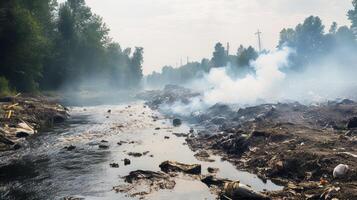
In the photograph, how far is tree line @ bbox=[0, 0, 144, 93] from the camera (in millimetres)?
56250

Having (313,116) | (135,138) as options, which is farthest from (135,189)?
(313,116)

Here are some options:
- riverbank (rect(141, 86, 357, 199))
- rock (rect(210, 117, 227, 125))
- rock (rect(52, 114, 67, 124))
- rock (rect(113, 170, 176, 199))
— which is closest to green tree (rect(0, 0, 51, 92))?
rock (rect(52, 114, 67, 124))

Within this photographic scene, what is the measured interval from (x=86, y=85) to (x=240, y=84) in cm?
6812

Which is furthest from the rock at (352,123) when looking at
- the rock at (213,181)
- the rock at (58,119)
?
the rock at (58,119)

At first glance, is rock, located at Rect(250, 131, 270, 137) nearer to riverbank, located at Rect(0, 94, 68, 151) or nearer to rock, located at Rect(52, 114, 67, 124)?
riverbank, located at Rect(0, 94, 68, 151)

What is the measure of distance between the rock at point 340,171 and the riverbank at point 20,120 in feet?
72.8

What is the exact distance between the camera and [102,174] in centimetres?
2131

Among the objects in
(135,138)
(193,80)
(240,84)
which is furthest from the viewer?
(193,80)

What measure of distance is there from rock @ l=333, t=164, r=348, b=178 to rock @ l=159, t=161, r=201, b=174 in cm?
753

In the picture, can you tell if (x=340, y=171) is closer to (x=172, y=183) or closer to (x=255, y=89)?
(x=172, y=183)

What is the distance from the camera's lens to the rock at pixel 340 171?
57.9ft

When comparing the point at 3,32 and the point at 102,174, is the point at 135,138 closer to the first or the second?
the point at 102,174

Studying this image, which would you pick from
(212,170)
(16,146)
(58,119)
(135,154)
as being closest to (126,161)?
(135,154)

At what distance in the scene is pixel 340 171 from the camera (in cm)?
1777
